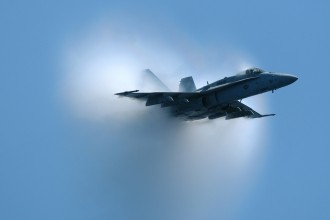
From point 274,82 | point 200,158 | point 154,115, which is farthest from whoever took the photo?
point 200,158

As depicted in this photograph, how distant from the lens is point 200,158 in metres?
60.8

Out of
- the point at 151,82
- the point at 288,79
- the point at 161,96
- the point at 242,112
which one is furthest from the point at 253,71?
the point at 151,82

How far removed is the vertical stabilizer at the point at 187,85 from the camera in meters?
56.5

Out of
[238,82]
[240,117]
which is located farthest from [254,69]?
[240,117]

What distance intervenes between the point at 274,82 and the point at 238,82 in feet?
7.21

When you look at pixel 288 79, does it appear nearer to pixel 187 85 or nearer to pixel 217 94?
pixel 217 94

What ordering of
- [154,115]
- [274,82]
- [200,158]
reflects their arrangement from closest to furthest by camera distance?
[274,82], [154,115], [200,158]

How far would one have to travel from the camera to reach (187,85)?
56.7m

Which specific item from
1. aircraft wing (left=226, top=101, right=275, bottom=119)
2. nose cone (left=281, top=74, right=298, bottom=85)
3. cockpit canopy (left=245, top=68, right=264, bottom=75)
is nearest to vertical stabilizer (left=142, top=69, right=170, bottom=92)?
aircraft wing (left=226, top=101, right=275, bottom=119)

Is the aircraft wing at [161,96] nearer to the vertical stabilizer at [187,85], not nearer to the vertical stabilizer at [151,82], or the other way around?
the vertical stabilizer at [187,85]

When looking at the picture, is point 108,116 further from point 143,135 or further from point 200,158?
point 200,158

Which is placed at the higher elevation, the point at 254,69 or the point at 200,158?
the point at 254,69

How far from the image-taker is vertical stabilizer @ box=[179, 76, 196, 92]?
5647 cm

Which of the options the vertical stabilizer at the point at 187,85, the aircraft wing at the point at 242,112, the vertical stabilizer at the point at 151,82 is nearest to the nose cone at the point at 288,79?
the aircraft wing at the point at 242,112
